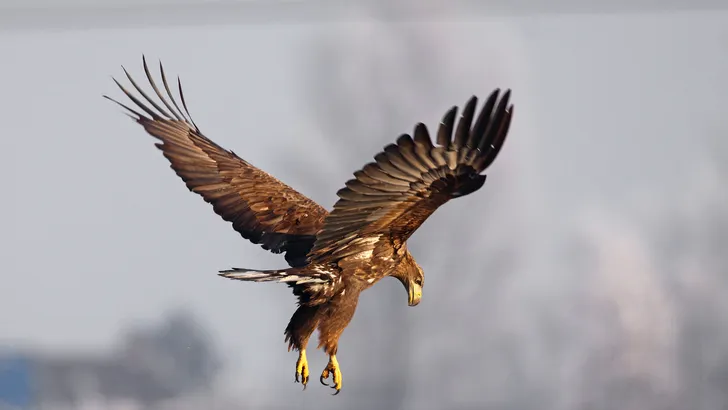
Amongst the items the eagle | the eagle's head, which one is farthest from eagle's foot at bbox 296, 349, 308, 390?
the eagle's head

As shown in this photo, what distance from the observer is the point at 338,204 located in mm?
5992

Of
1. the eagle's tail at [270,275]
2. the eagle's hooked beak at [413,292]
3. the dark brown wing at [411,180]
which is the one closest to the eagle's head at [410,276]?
the eagle's hooked beak at [413,292]

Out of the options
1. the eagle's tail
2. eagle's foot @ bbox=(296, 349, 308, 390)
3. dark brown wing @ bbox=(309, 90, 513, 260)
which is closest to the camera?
dark brown wing @ bbox=(309, 90, 513, 260)

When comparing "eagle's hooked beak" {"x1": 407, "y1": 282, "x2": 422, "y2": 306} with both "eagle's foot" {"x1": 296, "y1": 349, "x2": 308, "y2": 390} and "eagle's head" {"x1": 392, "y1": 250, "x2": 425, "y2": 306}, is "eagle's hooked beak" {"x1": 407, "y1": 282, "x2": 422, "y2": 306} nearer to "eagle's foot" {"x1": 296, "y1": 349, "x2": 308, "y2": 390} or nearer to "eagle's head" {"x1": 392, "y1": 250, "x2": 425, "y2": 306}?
"eagle's head" {"x1": 392, "y1": 250, "x2": 425, "y2": 306}

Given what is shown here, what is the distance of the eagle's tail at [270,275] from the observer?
575 cm

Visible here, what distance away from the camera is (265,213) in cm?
717

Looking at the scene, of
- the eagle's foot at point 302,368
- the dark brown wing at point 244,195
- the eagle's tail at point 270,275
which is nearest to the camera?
the eagle's tail at point 270,275

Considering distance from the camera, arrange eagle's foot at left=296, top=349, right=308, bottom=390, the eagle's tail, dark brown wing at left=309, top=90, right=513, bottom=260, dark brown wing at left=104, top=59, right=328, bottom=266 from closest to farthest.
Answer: dark brown wing at left=309, top=90, right=513, bottom=260 → the eagle's tail → eagle's foot at left=296, top=349, right=308, bottom=390 → dark brown wing at left=104, top=59, right=328, bottom=266

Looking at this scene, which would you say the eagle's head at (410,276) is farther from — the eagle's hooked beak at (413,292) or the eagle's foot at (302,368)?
the eagle's foot at (302,368)

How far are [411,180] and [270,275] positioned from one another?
36.4 inches

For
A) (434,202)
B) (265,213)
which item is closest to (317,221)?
(265,213)

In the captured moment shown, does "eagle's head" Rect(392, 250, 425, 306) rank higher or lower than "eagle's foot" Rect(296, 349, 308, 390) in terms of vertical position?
higher

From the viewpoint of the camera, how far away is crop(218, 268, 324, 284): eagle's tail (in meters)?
5.75

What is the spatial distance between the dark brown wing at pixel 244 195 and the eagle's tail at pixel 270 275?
74 centimetres
